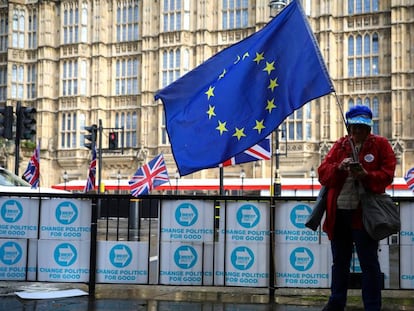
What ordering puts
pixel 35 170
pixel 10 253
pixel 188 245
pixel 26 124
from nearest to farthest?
1. pixel 188 245
2. pixel 10 253
3. pixel 26 124
4. pixel 35 170

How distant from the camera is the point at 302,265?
6.81m

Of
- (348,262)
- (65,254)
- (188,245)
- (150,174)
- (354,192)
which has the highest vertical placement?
(150,174)

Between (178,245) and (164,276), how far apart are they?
0.38 metres

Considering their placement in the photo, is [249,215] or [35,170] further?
[35,170]

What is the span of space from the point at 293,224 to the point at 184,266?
1.32 meters

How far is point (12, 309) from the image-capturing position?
5.79 meters

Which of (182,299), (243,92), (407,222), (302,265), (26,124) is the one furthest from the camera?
(26,124)

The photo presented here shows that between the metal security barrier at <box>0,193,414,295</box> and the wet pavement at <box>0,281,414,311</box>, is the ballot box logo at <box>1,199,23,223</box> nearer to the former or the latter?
the metal security barrier at <box>0,193,414,295</box>

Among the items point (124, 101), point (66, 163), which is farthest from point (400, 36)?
point (66, 163)

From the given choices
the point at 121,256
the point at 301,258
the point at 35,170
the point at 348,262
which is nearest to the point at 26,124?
the point at 35,170

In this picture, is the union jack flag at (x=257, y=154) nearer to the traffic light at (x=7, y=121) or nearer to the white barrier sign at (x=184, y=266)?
the white barrier sign at (x=184, y=266)

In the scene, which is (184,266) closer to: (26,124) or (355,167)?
(355,167)

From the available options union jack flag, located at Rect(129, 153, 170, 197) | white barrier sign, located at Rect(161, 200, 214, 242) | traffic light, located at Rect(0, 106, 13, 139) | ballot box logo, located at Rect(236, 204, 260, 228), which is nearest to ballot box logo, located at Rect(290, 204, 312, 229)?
ballot box logo, located at Rect(236, 204, 260, 228)

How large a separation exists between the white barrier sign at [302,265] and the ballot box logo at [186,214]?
1.00 m
